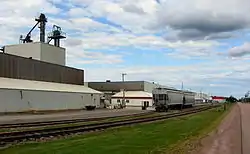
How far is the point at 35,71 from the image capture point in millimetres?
66812

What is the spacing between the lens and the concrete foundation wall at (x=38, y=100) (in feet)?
166

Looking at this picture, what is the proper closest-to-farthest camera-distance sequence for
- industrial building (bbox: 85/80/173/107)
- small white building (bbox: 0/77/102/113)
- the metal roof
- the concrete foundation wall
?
the concrete foundation wall → small white building (bbox: 0/77/102/113) → the metal roof → industrial building (bbox: 85/80/173/107)

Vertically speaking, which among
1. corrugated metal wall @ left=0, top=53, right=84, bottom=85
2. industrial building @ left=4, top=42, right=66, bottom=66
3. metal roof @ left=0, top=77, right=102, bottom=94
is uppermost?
industrial building @ left=4, top=42, right=66, bottom=66

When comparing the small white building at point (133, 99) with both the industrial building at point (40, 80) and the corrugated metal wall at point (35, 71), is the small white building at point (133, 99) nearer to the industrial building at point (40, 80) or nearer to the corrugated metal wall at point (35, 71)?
the industrial building at point (40, 80)

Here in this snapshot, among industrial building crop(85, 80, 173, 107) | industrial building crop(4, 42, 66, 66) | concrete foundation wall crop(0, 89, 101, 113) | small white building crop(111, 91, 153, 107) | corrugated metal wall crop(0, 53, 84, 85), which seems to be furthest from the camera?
industrial building crop(85, 80, 173, 107)

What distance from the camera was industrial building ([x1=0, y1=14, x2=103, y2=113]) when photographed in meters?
53.7

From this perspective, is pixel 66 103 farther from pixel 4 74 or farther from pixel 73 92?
pixel 4 74

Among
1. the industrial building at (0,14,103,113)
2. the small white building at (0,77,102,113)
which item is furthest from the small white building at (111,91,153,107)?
the small white building at (0,77,102,113)

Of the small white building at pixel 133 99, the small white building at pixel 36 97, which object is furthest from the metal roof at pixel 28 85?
the small white building at pixel 133 99

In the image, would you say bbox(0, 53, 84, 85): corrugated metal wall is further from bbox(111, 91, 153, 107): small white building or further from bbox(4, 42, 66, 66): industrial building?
bbox(111, 91, 153, 107): small white building

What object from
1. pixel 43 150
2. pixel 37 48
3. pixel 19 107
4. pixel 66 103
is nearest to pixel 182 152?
pixel 43 150

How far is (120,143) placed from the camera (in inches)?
629

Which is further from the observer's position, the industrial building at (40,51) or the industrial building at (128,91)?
the industrial building at (128,91)

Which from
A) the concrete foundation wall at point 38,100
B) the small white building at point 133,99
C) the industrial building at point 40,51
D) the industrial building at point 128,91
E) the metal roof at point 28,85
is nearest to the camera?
the concrete foundation wall at point 38,100
